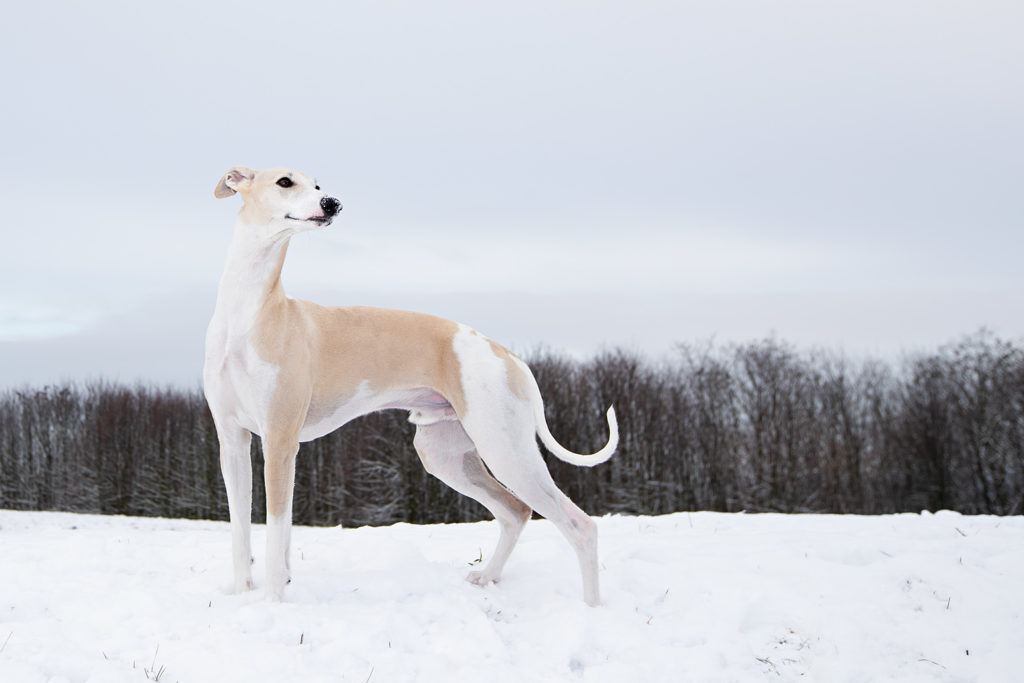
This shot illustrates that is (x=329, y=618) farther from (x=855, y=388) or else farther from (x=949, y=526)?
(x=855, y=388)

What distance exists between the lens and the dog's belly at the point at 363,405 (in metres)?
5.09

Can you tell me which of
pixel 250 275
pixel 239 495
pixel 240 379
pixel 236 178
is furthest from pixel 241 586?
pixel 236 178

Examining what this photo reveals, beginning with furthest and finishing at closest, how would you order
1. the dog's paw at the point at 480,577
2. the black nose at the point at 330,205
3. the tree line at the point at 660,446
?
1. the tree line at the point at 660,446
2. the dog's paw at the point at 480,577
3. the black nose at the point at 330,205

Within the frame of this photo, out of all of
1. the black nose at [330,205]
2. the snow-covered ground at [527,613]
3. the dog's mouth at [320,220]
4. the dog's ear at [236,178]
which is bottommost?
the snow-covered ground at [527,613]

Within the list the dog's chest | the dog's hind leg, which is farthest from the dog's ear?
the dog's hind leg

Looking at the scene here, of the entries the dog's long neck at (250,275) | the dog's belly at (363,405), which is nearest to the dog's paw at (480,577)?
the dog's belly at (363,405)

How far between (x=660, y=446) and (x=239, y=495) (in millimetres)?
34390

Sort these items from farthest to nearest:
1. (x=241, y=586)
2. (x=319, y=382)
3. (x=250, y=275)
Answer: (x=241, y=586) < (x=319, y=382) < (x=250, y=275)

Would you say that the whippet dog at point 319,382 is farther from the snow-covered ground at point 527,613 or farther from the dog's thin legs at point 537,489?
the snow-covered ground at point 527,613

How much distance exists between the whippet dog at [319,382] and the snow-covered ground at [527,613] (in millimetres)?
385

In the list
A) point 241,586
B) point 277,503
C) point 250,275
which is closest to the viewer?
point 277,503

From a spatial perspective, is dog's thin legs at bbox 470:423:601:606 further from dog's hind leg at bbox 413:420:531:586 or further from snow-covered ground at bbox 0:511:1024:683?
dog's hind leg at bbox 413:420:531:586

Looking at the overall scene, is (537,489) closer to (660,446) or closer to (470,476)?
(470,476)

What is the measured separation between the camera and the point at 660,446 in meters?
38.2
